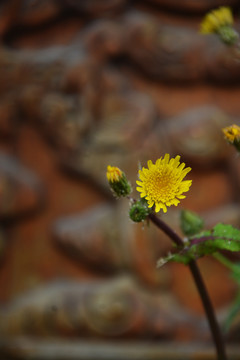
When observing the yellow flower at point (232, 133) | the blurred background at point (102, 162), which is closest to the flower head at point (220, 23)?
the yellow flower at point (232, 133)

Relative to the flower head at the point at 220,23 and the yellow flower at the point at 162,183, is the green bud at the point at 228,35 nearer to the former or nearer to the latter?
the flower head at the point at 220,23

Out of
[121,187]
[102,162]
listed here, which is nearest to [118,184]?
[121,187]

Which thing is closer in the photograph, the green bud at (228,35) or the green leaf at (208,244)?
the green leaf at (208,244)

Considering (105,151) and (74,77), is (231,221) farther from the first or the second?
(74,77)

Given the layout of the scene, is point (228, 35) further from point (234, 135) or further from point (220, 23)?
point (234, 135)

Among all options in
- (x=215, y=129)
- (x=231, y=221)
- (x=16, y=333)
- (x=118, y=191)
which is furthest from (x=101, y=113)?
(x=118, y=191)

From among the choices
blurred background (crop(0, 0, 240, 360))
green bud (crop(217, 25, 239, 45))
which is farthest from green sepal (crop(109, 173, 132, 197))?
blurred background (crop(0, 0, 240, 360))

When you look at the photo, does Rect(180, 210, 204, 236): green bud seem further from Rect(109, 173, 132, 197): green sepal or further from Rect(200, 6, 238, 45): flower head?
Rect(200, 6, 238, 45): flower head
